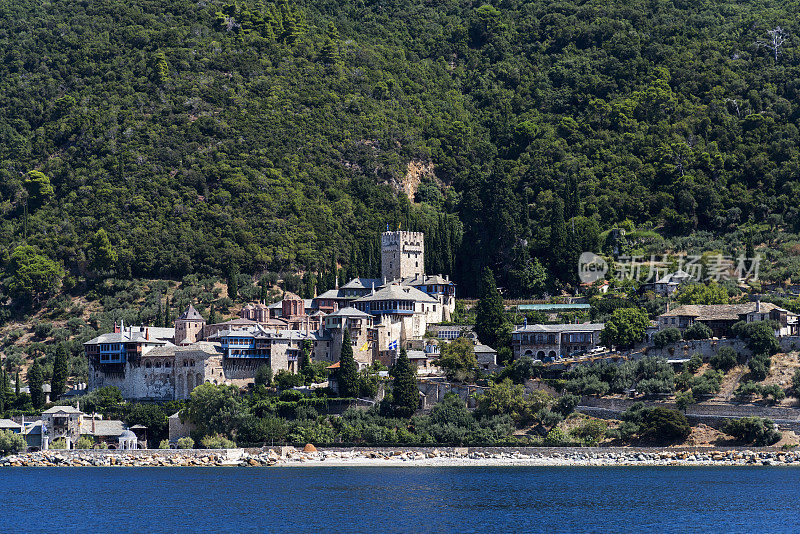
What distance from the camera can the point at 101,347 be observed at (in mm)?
88750

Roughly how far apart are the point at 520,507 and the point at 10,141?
89255mm

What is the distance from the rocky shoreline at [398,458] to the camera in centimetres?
7194

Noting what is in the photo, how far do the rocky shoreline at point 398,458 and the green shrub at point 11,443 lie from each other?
781 millimetres

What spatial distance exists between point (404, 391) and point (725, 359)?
19646 millimetres

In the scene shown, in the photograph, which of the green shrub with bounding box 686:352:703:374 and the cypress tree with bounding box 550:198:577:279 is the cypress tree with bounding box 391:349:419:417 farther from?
the cypress tree with bounding box 550:198:577:279

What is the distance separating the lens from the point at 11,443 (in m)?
81.8

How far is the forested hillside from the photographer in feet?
343

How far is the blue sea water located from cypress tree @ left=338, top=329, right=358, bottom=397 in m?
6.78

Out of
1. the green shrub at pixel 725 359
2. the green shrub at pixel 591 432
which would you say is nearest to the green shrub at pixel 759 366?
the green shrub at pixel 725 359

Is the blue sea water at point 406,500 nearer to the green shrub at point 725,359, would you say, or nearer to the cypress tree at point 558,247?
the green shrub at point 725,359

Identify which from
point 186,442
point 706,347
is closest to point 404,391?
point 186,442

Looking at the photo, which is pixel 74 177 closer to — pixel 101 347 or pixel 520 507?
pixel 101 347

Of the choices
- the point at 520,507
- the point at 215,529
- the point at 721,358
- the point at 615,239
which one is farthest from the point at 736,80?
the point at 215,529

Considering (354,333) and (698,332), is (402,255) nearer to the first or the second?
(354,333)
